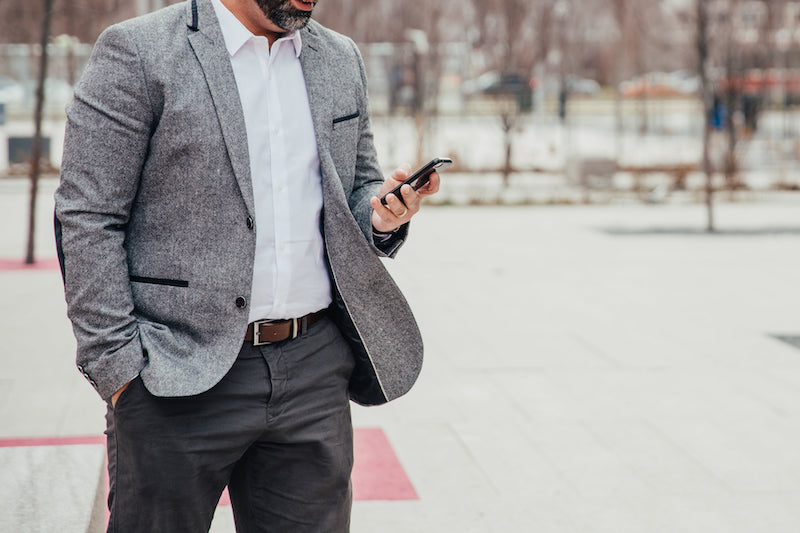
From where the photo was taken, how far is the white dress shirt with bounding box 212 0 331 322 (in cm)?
238

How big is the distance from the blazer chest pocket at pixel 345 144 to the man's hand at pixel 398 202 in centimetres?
12

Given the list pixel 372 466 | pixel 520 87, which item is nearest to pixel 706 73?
pixel 520 87

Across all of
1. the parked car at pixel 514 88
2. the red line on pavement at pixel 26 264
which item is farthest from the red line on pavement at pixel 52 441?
the parked car at pixel 514 88

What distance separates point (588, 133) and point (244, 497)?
27.6m

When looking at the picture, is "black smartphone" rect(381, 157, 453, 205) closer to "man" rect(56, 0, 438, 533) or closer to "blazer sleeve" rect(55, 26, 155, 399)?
"man" rect(56, 0, 438, 533)

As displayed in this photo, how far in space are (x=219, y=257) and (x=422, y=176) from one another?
458 millimetres

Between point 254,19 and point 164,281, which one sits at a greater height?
point 254,19

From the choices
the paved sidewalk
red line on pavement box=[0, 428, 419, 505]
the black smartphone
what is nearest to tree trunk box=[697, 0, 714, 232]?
the paved sidewalk

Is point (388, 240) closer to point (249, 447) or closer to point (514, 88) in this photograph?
point (249, 447)

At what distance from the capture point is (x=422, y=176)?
2.36m

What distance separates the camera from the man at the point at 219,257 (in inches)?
88.8

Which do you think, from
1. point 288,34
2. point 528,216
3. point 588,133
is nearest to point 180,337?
point 288,34

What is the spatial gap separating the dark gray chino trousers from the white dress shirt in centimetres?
12

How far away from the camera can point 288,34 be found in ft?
8.03
